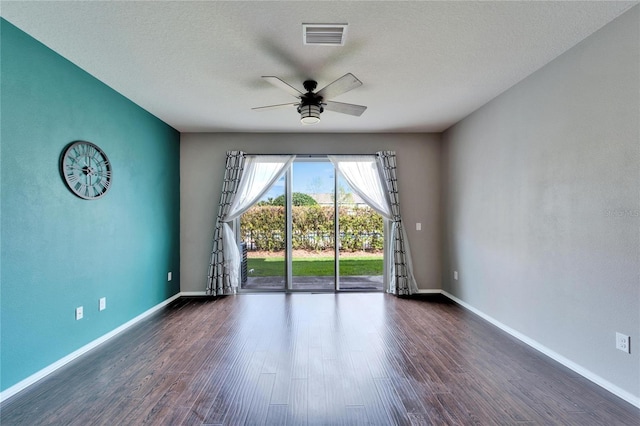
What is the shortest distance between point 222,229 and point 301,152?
183 centimetres

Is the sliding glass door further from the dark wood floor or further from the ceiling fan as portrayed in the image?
the ceiling fan

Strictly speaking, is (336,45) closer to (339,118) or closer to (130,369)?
(339,118)

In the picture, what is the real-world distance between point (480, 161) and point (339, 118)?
1990 mm

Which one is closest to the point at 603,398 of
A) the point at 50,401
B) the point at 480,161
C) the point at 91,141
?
the point at 480,161

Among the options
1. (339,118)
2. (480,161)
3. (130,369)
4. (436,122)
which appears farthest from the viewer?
(436,122)

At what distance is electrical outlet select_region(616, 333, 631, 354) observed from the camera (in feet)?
6.60

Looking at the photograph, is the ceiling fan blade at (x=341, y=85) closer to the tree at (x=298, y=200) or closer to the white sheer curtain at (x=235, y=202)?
the white sheer curtain at (x=235, y=202)

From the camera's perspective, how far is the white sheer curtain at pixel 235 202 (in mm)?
4625

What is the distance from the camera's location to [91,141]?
2865 mm

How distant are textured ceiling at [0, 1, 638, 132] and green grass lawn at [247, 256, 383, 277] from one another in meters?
2.63

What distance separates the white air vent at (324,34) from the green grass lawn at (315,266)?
3.44 m

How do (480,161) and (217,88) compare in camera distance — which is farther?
(480,161)

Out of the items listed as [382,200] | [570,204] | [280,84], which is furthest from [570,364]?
[280,84]

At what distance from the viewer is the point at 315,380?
7.46ft
